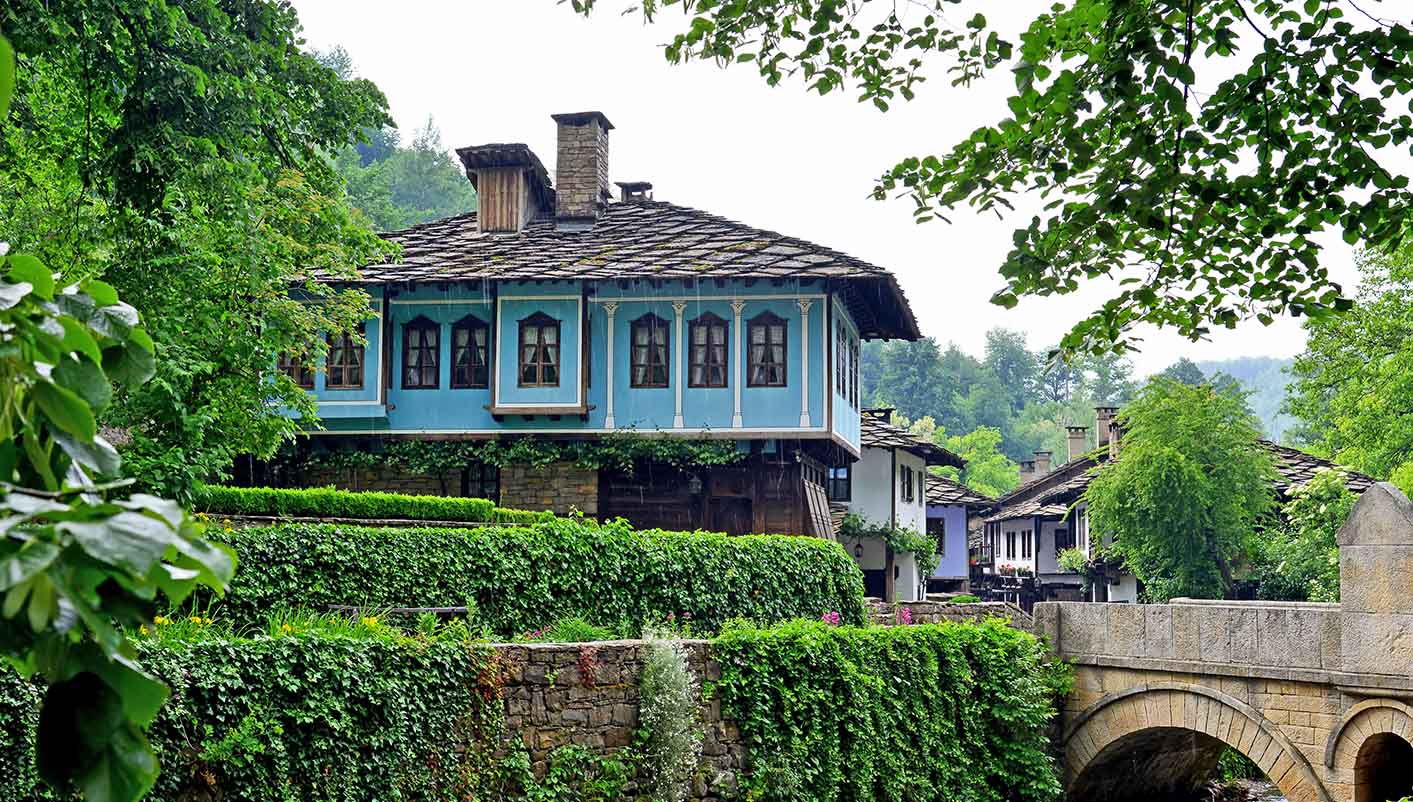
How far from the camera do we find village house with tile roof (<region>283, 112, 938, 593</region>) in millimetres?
24594

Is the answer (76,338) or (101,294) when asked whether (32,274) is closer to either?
(101,294)

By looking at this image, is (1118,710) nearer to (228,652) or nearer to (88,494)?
(228,652)

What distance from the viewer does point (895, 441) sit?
34.6 metres

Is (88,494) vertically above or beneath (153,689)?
above

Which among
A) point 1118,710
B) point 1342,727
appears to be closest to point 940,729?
point 1118,710

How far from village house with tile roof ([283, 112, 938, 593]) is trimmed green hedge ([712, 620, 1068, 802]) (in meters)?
5.70

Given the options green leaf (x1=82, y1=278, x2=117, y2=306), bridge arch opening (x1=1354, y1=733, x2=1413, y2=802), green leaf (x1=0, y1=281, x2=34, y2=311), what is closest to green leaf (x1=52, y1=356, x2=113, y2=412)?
green leaf (x1=0, y1=281, x2=34, y2=311)

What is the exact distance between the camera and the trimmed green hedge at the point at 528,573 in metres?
13.9

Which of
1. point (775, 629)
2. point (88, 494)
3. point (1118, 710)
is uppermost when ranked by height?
point (88, 494)

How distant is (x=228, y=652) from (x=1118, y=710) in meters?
13.7

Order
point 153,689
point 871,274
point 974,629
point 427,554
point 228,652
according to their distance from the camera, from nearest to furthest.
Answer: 1. point 153,689
2. point 228,652
3. point 427,554
4. point 974,629
5. point 871,274

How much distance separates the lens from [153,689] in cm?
250

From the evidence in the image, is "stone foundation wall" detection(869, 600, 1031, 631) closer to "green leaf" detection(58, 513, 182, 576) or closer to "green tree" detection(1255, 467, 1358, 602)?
"green tree" detection(1255, 467, 1358, 602)

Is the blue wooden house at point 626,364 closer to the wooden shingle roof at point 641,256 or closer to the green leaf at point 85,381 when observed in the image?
the wooden shingle roof at point 641,256
